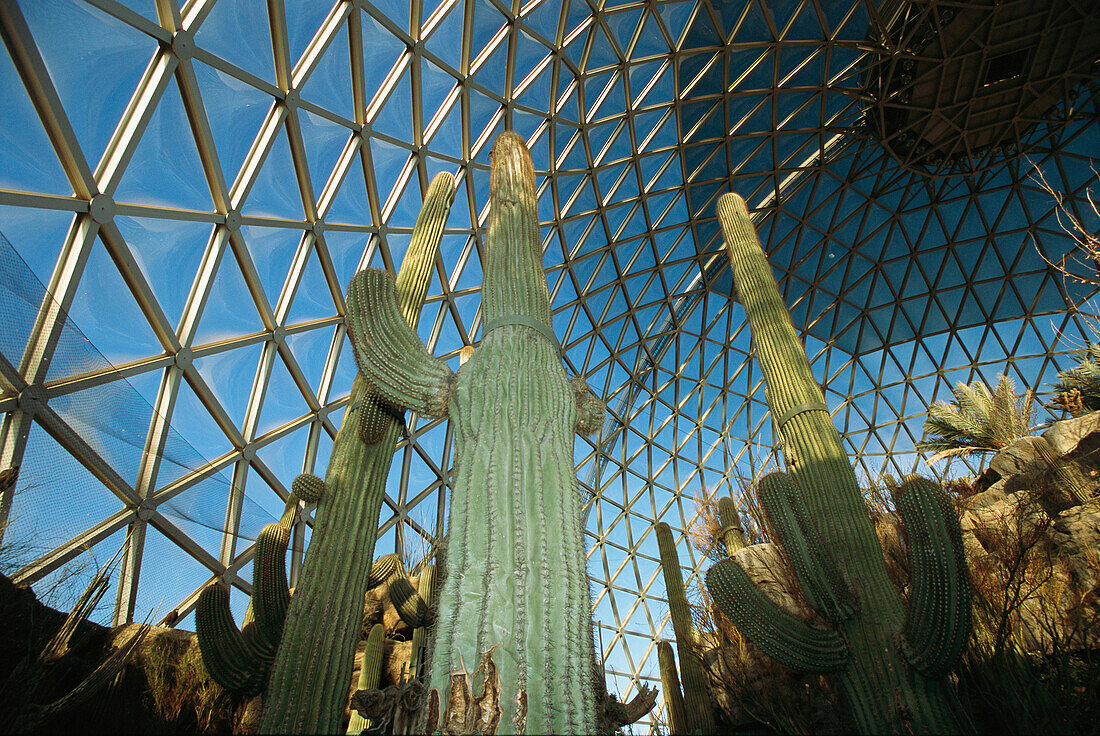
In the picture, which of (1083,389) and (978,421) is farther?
(978,421)

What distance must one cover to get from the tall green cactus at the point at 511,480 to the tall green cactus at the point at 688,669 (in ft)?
24.0

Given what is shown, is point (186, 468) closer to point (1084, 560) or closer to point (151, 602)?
point (151, 602)

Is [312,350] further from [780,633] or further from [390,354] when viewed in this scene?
[780,633]

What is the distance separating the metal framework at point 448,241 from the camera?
5.54m

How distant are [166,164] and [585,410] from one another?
21.4 ft

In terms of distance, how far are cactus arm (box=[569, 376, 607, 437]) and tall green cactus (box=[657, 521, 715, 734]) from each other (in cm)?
683

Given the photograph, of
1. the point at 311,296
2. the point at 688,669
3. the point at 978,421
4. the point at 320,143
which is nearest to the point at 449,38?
the point at 320,143

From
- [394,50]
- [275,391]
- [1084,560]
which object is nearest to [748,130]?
[394,50]

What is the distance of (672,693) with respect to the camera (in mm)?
10680

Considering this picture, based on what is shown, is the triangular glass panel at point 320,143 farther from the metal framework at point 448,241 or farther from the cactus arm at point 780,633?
the cactus arm at point 780,633

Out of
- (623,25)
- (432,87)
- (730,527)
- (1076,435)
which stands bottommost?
(730,527)

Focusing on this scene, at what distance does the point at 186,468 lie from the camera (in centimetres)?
664

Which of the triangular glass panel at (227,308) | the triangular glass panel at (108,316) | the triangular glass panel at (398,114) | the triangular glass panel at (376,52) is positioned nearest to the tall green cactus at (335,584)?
the triangular glass panel at (108,316)

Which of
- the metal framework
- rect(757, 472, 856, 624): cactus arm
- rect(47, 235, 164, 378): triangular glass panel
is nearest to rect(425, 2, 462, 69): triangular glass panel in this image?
the metal framework
